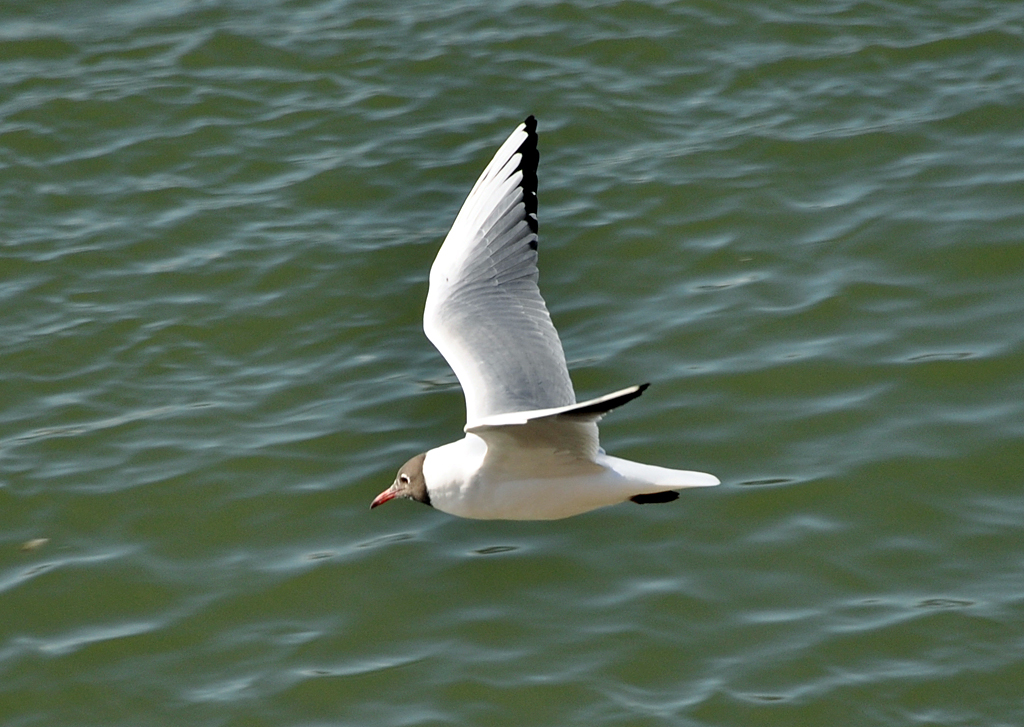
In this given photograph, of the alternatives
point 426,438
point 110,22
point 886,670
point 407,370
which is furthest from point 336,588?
point 110,22

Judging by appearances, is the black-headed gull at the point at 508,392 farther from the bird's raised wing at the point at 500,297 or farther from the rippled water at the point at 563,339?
the rippled water at the point at 563,339

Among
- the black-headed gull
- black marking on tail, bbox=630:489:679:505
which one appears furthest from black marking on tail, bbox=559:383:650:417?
black marking on tail, bbox=630:489:679:505

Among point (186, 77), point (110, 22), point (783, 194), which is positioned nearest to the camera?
point (783, 194)

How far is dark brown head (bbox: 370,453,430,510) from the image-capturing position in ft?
16.9

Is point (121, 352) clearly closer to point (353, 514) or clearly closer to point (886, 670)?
point (353, 514)

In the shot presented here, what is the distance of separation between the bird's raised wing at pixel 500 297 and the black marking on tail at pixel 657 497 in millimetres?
448

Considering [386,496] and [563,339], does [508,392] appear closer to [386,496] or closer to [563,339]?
[386,496]

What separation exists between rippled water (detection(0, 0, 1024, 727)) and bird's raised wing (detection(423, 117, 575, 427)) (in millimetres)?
671

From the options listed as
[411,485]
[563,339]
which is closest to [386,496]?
[411,485]

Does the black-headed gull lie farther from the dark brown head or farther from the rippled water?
the rippled water

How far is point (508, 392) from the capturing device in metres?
5.20

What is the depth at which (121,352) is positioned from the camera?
22.5ft

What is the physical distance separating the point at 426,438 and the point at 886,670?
7.30ft

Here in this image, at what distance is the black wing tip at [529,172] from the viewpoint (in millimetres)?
5742
